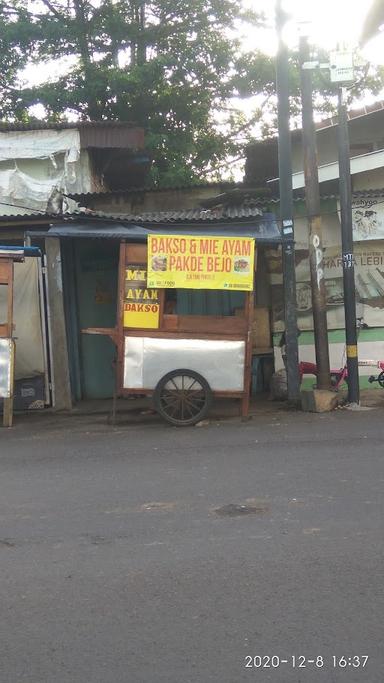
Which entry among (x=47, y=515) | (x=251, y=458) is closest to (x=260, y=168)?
(x=251, y=458)

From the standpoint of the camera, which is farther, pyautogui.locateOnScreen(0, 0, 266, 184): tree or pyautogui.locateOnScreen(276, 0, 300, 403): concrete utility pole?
pyautogui.locateOnScreen(0, 0, 266, 184): tree

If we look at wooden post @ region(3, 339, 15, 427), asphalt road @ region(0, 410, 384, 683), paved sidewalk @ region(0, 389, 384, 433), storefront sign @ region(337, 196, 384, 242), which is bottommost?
asphalt road @ region(0, 410, 384, 683)

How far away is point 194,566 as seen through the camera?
3.70 metres

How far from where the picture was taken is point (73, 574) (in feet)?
12.0

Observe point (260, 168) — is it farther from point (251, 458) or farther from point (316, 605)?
point (316, 605)

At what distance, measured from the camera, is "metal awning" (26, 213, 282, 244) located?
336 inches

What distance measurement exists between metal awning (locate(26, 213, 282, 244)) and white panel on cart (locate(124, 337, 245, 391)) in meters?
1.50

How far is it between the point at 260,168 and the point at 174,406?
9149mm

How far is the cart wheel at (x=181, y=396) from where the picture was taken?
838 cm
